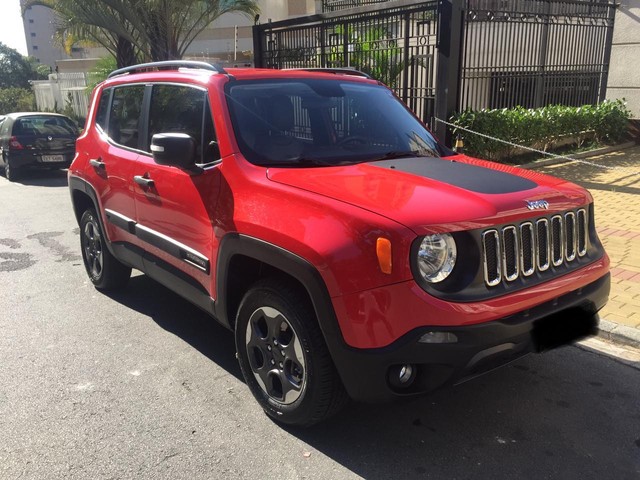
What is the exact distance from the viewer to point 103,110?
5.01 metres

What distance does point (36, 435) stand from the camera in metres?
3.10

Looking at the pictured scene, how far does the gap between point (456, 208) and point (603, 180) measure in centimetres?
816

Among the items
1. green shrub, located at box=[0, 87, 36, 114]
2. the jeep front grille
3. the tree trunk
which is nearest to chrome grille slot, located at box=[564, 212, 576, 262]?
the jeep front grille

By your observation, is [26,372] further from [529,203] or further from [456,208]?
[529,203]

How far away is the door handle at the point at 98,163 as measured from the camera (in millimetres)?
4687

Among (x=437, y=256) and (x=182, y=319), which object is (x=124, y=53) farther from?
(x=437, y=256)

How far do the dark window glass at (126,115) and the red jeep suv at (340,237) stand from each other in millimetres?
45

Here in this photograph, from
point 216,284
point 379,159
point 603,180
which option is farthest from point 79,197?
point 603,180

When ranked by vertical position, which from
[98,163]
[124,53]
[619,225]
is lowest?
[619,225]

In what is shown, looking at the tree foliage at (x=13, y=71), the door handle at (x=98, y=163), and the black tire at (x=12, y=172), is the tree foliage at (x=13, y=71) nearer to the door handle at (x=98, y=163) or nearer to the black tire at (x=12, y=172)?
the black tire at (x=12, y=172)

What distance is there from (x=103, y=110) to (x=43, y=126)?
942 cm

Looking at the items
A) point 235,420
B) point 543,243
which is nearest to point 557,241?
point 543,243

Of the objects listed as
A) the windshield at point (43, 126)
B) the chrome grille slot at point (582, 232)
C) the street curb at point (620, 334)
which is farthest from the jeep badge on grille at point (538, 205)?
the windshield at point (43, 126)

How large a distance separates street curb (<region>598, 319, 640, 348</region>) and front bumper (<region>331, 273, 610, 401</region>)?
164 cm
